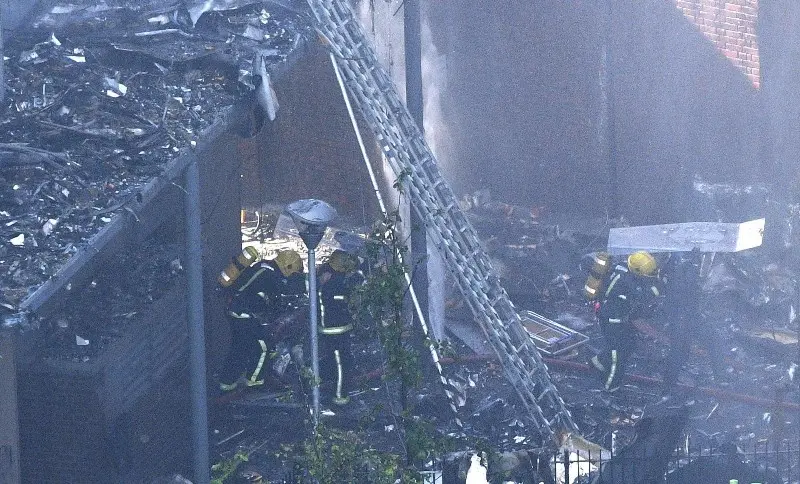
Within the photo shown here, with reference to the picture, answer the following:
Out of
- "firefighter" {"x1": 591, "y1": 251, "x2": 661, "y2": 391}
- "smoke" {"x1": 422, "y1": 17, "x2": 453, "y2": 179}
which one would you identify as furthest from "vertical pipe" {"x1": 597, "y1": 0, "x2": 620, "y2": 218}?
"firefighter" {"x1": 591, "y1": 251, "x2": 661, "y2": 391}

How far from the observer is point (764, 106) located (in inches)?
605

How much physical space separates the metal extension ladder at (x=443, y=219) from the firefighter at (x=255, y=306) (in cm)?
166

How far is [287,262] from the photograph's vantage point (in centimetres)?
1004

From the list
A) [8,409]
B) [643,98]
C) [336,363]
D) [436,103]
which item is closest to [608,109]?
[643,98]

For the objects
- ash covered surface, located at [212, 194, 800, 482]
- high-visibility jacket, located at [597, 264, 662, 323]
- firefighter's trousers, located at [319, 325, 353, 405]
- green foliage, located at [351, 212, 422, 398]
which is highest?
green foliage, located at [351, 212, 422, 398]

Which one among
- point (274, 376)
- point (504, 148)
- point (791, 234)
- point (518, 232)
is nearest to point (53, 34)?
point (274, 376)

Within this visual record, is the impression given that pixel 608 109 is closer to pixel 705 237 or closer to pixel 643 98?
pixel 643 98

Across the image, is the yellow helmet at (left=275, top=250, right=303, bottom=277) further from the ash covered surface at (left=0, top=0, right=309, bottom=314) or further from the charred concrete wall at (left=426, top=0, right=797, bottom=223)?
the charred concrete wall at (left=426, top=0, right=797, bottom=223)

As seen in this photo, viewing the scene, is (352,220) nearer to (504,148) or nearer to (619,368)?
(504,148)

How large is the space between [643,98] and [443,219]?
22.2 feet

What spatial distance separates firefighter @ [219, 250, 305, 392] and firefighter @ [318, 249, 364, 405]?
372mm

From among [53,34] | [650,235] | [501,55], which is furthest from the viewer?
[501,55]

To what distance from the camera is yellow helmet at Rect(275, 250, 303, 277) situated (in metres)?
10.0

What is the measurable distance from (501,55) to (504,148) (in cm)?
149
